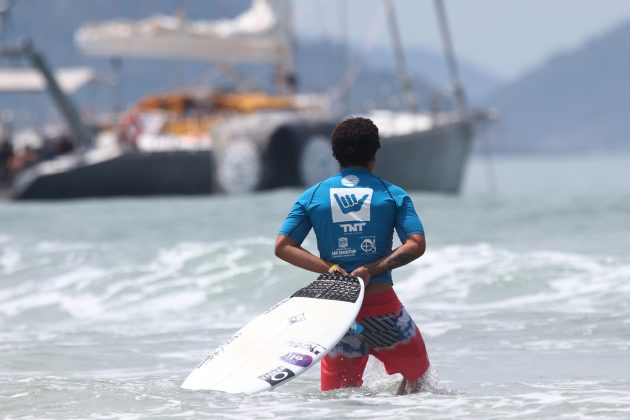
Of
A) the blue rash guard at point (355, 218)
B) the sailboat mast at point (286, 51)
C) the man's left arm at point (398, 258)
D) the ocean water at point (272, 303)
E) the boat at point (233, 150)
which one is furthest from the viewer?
the sailboat mast at point (286, 51)

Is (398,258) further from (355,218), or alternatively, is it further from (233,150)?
(233,150)

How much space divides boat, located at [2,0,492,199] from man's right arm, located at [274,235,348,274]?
27059 mm

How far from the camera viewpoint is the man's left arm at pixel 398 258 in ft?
23.7

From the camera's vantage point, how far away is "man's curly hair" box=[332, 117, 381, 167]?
7.35 metres

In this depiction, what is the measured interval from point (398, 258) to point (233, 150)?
28.4 m

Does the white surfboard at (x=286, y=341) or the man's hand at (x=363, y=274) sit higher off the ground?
the man's hand at (x=363, y=274)

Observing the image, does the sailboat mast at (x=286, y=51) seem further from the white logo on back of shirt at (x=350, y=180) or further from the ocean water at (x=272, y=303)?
the white logo on back of shirt at (x=350, y=180)

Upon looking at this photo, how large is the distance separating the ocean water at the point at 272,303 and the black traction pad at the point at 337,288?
1.90 ft

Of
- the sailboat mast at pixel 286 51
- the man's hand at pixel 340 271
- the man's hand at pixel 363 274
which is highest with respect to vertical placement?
the sailboat mast at pixel 286 51

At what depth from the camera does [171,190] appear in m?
37.5

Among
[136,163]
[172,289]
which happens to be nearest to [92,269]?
[172,289]

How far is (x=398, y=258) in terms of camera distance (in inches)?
285

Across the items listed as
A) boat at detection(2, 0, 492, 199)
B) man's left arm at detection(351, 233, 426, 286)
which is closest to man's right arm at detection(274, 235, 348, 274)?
man's left arm at detection(351, 233, 426, 286)

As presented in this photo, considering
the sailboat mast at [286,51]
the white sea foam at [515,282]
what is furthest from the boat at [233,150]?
the white sea foam at [515,282]
